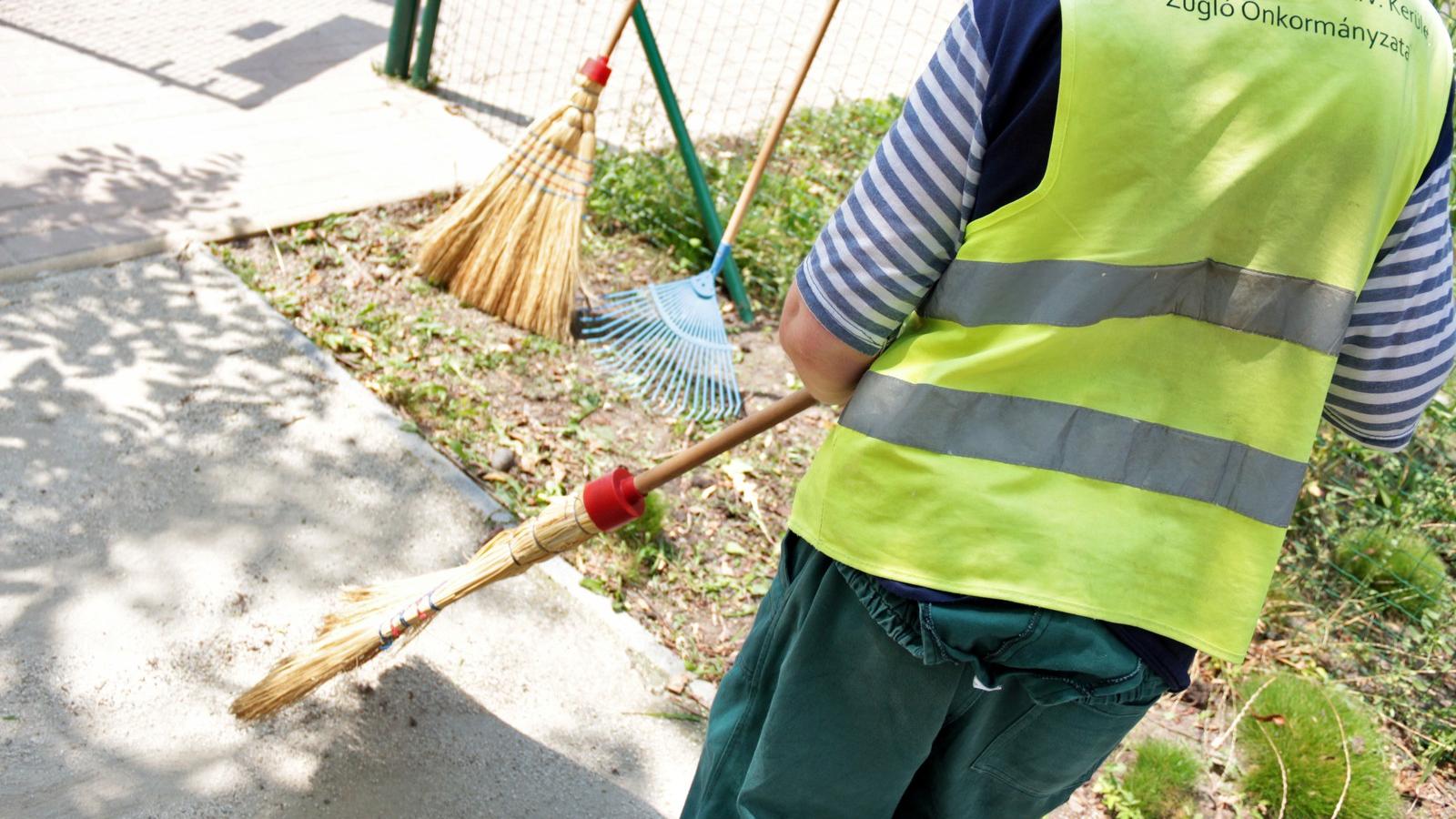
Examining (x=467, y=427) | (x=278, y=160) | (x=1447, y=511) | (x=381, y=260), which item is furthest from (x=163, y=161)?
(x=1447, y=511)

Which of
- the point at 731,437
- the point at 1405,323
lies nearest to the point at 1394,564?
the point at 1405,323

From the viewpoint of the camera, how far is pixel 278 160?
466cm

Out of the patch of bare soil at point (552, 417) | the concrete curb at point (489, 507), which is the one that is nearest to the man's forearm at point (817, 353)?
the concrete curb at point (489, 507)

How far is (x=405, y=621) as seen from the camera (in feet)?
8.65

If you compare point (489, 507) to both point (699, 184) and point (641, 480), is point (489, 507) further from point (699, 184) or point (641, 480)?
point (699, 184)

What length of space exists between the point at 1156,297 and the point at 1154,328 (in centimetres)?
4

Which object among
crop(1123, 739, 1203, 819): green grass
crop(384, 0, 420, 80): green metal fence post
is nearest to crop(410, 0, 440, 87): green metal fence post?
crop(384, 0, 420, 80): green metal fence post

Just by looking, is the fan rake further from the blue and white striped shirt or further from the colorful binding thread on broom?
the blue and white striped shirt

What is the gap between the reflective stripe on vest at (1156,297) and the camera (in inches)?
55.5

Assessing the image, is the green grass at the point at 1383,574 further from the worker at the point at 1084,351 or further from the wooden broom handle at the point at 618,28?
the wooden broom handle at the point at 618,28

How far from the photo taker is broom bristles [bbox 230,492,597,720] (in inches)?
100

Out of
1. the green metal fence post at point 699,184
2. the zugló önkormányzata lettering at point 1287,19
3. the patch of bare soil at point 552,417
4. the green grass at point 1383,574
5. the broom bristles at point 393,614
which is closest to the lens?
the zugló önkormányzata lettering at point 1287,19

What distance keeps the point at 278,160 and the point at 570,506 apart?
9.19 ft

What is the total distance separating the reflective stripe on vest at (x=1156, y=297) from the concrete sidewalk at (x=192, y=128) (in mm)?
3361
